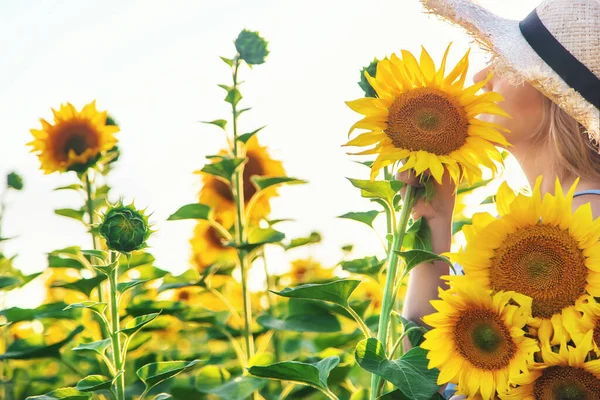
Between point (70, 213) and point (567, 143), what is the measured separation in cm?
128

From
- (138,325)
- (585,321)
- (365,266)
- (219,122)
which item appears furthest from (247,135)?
(585,321)

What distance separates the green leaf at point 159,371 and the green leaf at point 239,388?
0.24 meters

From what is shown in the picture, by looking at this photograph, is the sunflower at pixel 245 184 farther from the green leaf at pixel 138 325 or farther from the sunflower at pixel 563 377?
the sunflower at pixel 563 377

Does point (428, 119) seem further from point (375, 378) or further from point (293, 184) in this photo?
point (293, 184)

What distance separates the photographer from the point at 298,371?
1.30m

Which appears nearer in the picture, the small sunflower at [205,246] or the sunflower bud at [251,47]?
the sunflower bud at [251,47]

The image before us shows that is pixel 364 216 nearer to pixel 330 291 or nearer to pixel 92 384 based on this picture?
pixel 330 291

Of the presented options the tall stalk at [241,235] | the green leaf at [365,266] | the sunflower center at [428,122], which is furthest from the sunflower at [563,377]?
the tall stalk at [241,235]

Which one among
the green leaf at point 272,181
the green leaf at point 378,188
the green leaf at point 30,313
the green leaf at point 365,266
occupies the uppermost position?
the green leaf at point 272,181

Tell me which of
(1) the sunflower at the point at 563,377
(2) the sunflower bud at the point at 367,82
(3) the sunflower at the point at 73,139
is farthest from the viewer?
(3) the sunflower at the point at 73,139

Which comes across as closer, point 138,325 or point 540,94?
point 138,325

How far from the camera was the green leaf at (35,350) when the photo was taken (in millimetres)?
1864

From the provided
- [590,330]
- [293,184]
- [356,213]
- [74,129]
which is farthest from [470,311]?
[74,129]

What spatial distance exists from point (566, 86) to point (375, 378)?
62 centimetres
